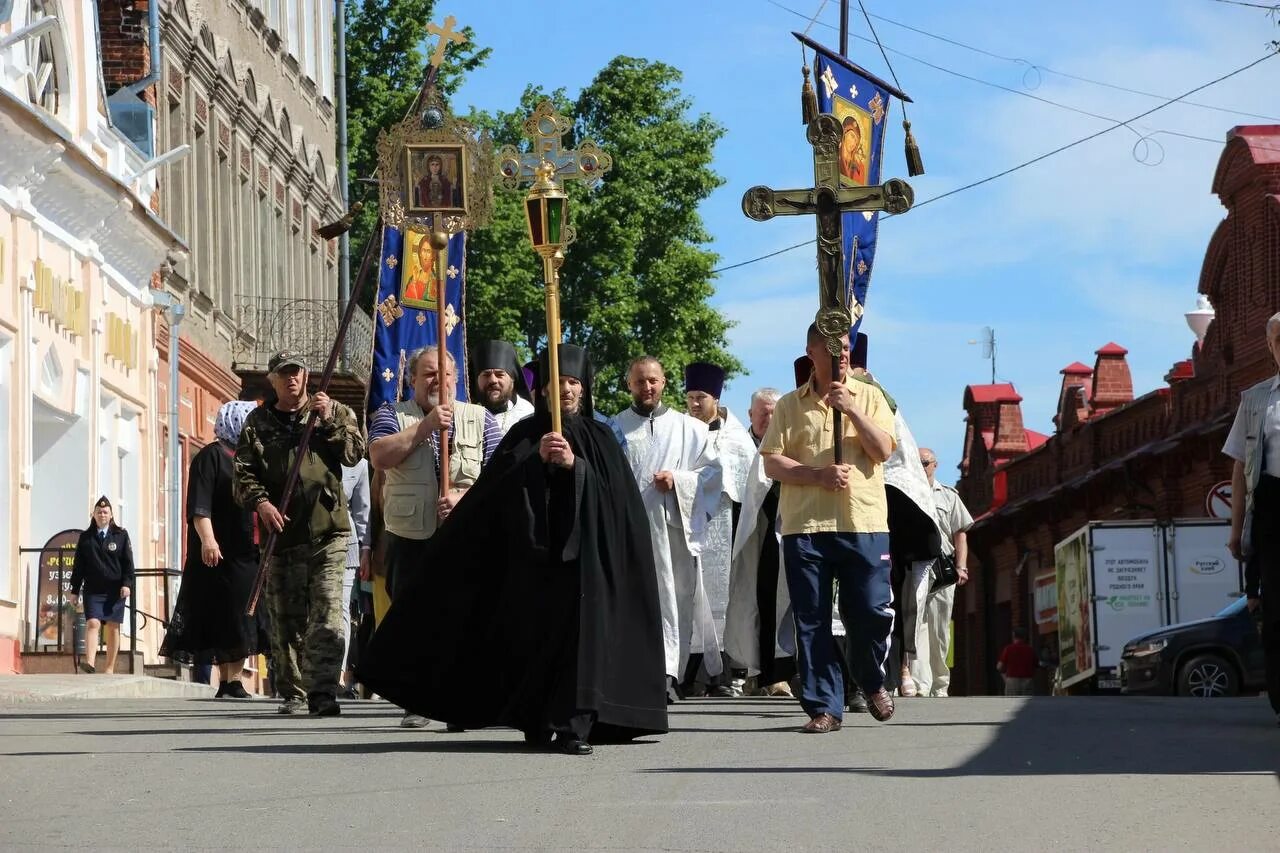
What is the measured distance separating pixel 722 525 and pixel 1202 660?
8758mm

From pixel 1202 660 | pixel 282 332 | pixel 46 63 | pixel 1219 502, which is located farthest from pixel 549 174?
pixel 282 332

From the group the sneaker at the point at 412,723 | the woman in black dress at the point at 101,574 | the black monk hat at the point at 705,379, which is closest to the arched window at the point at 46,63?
the woman in black dress at the point at 101,574

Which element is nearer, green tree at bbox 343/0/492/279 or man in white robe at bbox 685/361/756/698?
man in white robe at bbox 685/361/756/698

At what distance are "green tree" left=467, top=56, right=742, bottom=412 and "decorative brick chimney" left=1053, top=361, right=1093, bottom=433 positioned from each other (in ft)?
20.3

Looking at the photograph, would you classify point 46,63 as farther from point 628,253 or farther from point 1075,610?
point 628,253

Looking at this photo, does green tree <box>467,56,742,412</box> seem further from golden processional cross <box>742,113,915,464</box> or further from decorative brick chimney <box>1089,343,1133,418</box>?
golden processional cross <box>742,113,915,464</box>

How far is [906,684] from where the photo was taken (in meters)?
19.0

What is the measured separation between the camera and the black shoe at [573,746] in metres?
11.4

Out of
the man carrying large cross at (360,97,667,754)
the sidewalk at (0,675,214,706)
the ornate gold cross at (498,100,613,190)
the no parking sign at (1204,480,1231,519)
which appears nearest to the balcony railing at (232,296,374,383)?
the no parking sign at (1204,480,1231,519)

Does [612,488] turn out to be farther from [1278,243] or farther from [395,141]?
[1278,243]

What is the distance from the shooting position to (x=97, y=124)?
29.5 meters

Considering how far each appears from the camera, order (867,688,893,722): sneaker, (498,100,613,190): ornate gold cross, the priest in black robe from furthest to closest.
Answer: (498,100,613,190): ornate gold cross, (867,688,893,722): sneaker, the priest in black robe

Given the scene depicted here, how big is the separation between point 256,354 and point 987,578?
24595mm

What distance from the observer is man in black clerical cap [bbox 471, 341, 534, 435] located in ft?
44.9
